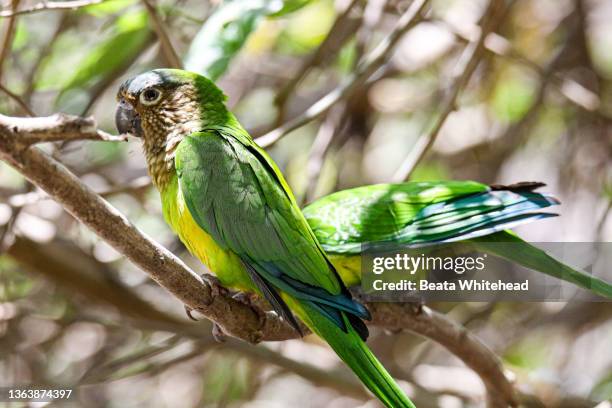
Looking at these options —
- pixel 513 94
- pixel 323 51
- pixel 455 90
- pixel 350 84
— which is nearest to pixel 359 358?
pixel 350 84

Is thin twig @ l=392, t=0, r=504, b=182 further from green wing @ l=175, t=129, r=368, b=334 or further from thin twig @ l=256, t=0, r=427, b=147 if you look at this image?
green wing @ l=175, t=129, r=368, b=334

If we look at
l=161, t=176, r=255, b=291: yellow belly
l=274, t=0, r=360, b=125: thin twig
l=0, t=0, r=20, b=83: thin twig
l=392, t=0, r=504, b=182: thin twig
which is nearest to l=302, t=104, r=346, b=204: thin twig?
l=274, t=0, r=360, b=125: thin twig

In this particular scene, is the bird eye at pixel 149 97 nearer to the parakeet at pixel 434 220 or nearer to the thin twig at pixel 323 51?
the parakeet at pixel 434 220

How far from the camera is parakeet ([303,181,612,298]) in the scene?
2.57m

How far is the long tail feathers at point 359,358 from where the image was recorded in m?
1.96

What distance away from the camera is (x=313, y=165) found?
3537 millimetres

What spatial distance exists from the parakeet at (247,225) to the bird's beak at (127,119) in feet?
0.04

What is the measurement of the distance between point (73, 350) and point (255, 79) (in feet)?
5.82

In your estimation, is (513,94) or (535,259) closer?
(535,259)

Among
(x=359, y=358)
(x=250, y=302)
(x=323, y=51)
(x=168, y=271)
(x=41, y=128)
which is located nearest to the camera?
(x=41, y=128)

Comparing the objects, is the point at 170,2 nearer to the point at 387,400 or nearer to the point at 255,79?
the point at 255,79

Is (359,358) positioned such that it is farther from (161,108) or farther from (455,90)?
(455,90)

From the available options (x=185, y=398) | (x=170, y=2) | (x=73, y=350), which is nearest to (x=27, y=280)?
(x=73, y=350)

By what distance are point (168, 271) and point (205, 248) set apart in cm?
49
